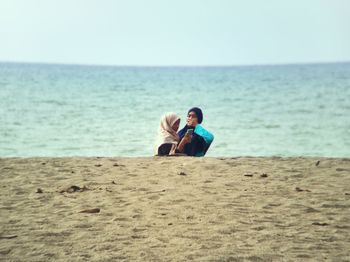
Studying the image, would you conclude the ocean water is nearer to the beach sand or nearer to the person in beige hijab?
the person in beige hijab

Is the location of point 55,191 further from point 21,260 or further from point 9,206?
point 21,260

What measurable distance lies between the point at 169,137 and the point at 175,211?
4039 mm

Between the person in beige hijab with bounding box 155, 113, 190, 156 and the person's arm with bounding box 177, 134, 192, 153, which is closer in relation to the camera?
the person's arm with bounding box 177, 134, 192, 153

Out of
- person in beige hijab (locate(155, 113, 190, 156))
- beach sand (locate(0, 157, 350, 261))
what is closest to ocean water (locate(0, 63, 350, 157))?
person in beige hijab (locate(155, 113, 190, 156))

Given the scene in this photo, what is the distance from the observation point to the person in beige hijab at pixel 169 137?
1013 centimetres

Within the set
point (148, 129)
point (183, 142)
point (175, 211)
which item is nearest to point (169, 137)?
point (183, 142)

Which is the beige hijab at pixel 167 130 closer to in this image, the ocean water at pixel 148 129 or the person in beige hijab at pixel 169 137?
the person in beige hijab at pixel 169 137

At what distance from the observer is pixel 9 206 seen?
21.5 ft

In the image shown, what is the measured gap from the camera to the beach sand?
4.93 metres

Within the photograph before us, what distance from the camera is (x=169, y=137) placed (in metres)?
10.2

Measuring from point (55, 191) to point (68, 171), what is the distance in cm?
149

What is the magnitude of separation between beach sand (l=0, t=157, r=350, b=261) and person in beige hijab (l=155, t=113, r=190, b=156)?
0.63m

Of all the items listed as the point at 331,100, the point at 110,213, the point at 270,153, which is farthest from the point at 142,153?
the point at 331,100

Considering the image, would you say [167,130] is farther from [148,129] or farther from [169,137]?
[148,129]
